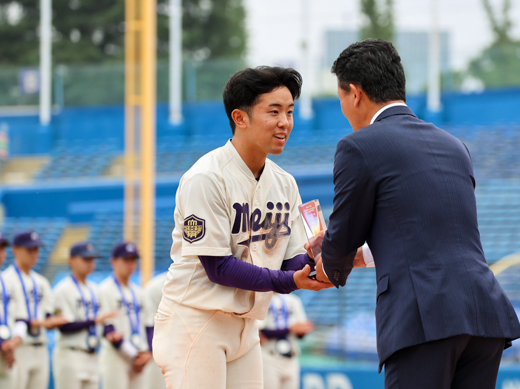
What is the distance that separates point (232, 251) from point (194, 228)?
24 centimetres

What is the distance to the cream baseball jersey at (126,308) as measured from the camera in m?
7.61

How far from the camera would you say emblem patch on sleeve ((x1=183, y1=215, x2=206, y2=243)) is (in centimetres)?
273

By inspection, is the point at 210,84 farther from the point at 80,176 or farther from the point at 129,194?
the point at 129,194

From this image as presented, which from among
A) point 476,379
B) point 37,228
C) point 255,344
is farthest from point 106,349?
point 37,228

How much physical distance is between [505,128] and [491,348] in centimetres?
1630

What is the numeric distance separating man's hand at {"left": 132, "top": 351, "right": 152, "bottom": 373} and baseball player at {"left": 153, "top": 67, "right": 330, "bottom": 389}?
452cm

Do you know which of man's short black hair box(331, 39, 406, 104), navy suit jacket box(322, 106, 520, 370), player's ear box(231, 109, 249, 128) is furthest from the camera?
player's ear box(231, 109, 249, 128)

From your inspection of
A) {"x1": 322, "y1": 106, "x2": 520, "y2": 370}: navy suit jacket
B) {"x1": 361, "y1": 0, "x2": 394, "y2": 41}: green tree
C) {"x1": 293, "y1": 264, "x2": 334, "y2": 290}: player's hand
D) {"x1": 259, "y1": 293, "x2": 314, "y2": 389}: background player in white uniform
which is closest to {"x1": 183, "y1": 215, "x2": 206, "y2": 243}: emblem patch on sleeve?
{"x1": 293, "y1": 264, "x2": 334, "y2": 290}: player's hand

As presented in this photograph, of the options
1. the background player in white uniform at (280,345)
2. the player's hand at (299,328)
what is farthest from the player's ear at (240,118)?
the player's hand at (299,328)

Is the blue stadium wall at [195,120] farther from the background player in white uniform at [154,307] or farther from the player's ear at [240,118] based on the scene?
the player's ear at [240,118]

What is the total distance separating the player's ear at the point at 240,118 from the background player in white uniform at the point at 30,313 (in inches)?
191

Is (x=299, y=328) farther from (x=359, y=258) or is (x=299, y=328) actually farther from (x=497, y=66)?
(x=497, y=66)

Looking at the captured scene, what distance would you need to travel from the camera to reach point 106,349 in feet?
Answer: 24.4

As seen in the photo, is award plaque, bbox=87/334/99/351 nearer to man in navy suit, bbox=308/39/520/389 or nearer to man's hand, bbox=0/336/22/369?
man's hand, bbox=0/336/22/369
